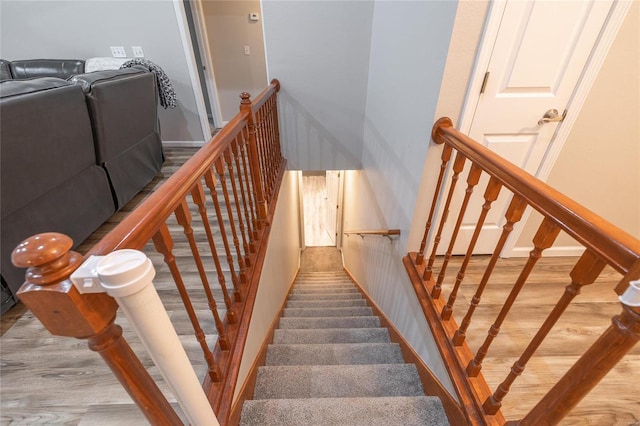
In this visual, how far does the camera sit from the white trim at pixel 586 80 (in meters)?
1.23

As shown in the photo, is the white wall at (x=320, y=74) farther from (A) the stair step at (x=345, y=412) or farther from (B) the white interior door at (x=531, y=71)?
(A) the stair step at (x=345, y=412)

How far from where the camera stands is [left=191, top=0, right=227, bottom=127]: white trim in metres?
Answer: 3.57

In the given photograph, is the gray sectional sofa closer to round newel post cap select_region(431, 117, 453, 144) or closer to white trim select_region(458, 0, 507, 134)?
round newel post cap select_region(431, 117, 453, 144)

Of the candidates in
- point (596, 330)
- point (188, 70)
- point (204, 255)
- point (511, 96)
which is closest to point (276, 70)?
point (188, 70)

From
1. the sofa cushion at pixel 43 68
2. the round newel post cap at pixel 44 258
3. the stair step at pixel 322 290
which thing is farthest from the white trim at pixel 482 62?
the sofa cushion at pixel 43 68

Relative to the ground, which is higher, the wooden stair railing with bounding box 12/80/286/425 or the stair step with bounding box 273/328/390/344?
the wooden stair railing with bounding box 12/80/286/425

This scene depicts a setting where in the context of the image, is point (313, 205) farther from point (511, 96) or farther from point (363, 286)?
point (511, 96)

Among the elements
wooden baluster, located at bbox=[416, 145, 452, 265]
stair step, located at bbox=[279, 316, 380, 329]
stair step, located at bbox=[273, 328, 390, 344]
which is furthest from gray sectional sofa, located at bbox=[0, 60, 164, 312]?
wooden baluster, located at bbox=[416, 145, 452, 265]

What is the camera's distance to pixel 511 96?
4.60 feet

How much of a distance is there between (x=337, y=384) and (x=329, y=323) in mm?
946

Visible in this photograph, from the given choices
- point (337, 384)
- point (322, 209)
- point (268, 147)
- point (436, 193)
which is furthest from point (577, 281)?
point (322, 209)

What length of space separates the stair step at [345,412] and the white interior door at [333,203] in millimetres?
4161

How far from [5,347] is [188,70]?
2929mm

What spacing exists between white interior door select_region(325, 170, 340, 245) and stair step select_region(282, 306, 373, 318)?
110 inches
